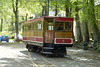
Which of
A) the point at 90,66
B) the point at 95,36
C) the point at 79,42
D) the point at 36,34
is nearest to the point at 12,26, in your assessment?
the point at 79,42

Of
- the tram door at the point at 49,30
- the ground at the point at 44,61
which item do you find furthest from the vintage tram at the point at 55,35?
the ground at the point at 44,61

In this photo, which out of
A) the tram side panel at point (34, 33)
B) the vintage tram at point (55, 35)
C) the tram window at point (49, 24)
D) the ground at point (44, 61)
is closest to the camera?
the ground at point (44, 61)

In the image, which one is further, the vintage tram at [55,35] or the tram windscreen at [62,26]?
the tram windscreen at [62,26]

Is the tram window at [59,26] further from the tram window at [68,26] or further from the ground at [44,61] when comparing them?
the ground at [44,61]

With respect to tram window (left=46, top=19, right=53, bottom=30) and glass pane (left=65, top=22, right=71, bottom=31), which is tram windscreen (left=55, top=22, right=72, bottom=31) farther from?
tram window (left=46, top=19, right=53, bottom=30)

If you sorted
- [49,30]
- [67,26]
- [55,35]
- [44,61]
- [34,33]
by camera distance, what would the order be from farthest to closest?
[34,33], [67,26], [49,30], [55,35], [44,61]

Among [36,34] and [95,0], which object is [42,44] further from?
[95,0]

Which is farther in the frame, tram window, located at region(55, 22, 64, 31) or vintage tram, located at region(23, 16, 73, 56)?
tram window, located at region(55, 22, 64, 31)

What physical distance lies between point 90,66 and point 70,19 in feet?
20.6

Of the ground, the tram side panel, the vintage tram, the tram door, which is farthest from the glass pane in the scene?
the ground

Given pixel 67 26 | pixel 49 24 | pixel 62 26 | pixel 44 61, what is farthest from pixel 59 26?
pixel 44 61

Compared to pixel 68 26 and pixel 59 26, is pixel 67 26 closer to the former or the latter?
pixel 68 26

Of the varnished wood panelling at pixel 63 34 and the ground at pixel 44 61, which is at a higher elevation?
the varnished wood panelling at pixel 63 34

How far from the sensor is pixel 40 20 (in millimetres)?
20125
